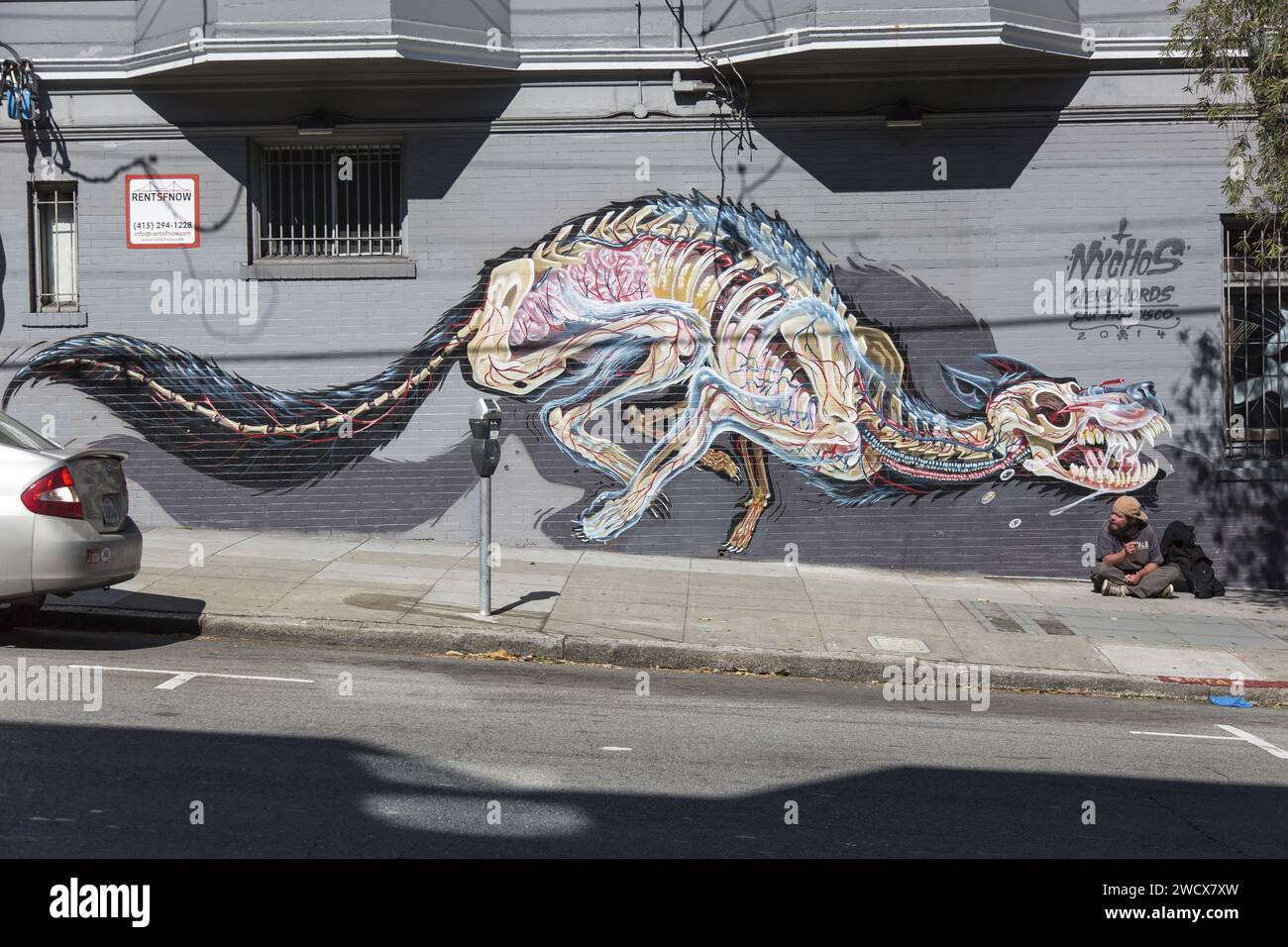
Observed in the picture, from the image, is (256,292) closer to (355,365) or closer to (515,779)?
(355,365)

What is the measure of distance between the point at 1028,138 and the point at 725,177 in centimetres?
312

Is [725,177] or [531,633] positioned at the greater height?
[725,177]

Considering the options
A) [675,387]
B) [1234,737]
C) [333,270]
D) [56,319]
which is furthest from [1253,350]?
[56,319]

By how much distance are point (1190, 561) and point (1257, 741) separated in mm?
5298

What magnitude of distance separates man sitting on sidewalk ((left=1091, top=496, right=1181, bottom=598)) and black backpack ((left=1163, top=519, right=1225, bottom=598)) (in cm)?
20

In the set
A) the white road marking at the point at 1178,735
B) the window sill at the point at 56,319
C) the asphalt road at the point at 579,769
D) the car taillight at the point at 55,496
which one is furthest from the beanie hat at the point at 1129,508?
the window sill at the point at 56,319

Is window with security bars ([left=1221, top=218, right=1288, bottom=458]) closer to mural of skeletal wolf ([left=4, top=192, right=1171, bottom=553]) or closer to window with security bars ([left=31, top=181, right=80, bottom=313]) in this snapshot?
mural of skeletal wolf ([left=4, top=192, right=1171, bottom=553])

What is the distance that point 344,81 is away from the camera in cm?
1285

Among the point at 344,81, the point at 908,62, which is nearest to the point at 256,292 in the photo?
the point at 344,81

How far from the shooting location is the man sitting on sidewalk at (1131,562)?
1227 centimetres

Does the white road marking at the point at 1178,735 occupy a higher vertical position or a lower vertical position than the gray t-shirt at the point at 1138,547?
lower

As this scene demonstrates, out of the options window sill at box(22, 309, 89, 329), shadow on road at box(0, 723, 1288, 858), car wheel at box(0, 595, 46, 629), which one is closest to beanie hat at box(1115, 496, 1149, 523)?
shadow on road at box(0, 723, 1288, 858)

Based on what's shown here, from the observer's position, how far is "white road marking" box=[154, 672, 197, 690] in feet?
24.4

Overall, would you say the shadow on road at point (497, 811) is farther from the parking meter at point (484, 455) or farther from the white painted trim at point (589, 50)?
the white painted trim at point (589, 50)
